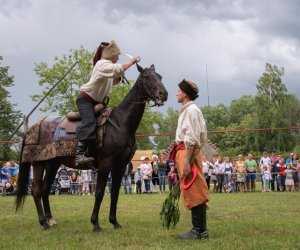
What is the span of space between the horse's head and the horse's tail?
2.83m

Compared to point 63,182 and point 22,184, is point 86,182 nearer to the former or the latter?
point 63,182

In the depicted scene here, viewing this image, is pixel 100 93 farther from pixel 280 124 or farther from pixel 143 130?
pixel 280 124

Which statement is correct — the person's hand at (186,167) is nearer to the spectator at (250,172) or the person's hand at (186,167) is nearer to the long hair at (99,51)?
the long hair at (99,51)

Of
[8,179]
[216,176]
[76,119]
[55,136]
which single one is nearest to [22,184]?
[55,136]

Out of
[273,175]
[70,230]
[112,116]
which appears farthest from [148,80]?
[273,175]

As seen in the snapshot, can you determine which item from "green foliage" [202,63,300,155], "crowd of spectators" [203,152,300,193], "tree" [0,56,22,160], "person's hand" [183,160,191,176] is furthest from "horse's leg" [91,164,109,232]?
"green foliage" [202,63,300,155]

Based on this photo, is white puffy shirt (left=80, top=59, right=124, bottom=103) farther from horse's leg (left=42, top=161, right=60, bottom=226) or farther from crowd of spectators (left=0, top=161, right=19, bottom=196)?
crowd of spectators (left=0, top=161, right=19, bottom=196)

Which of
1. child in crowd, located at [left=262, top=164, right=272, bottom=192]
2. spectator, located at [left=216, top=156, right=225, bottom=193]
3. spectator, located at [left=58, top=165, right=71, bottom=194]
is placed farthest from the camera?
spectator, located at [left=58, top=165, right=71, bottom=194]

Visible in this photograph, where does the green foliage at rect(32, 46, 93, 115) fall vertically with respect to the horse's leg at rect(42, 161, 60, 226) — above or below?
above

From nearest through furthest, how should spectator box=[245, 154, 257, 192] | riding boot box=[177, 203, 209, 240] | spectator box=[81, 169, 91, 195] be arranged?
riding boot box=[177, 203, 209, 240] < spectator box=[245, 154, 257, 192] < spectator box=[81, 169, 91, 195]

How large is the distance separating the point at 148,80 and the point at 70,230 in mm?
2795

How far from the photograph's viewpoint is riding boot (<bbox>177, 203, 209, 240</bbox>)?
6465 mm

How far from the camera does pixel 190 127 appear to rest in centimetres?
627

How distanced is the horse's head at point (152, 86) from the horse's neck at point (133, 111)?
0.15 m
